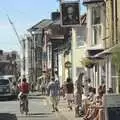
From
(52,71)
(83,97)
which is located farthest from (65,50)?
(83,97)

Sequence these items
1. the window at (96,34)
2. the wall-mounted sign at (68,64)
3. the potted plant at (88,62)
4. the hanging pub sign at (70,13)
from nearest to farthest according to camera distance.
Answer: the hanging pub sign at (70,13), the window at (96,34), the potted plant at (88,62), the wall-mounted sign at (68,64)

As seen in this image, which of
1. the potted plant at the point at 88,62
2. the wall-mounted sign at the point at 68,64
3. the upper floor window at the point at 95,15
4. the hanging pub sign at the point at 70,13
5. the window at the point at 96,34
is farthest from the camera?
the wall-mounted sign at the point at 68,64

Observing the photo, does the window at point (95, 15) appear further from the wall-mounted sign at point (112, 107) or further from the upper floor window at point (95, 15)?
the wall-mounted sign at point (112, 107)

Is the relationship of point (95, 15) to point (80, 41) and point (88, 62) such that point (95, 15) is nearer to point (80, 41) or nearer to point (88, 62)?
point (88, 62)

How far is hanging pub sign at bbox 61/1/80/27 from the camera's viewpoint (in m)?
37.5

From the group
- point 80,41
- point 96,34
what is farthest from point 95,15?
point 80,41

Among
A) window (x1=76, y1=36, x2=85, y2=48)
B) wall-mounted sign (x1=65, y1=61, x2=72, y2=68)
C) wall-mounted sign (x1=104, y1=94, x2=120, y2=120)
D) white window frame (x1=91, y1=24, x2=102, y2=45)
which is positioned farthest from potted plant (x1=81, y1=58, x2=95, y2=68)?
wall-mounted sign (x1=104, y1=94, x2=120, y2=120)

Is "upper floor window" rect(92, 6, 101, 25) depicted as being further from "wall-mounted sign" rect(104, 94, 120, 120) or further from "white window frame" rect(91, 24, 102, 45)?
"wall-mounted sign" rect(104, 94, 120, 120)

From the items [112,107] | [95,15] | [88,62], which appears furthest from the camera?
[88,62]

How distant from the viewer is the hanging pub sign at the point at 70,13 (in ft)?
123

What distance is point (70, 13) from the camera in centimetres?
3825

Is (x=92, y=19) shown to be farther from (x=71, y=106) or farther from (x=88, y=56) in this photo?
(x=71, y=106)

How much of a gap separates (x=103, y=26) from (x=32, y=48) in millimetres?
79860

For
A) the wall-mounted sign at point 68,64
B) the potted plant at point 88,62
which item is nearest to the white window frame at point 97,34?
the potted plant at point 88,62
